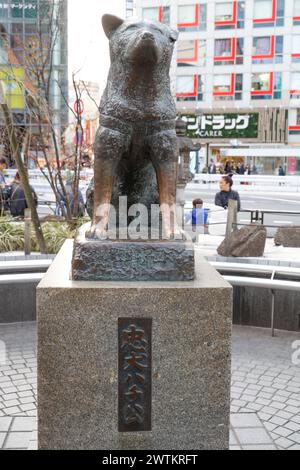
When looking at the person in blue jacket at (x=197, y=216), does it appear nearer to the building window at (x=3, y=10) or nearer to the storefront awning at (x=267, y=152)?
the storefront awning at (x=267, y=152)

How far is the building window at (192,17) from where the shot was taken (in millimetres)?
36688

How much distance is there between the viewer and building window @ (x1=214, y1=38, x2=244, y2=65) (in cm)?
3669

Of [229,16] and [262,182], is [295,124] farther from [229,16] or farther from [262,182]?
[262,182]

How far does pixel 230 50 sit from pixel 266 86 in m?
3.47

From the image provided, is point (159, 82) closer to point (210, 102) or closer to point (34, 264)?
point (34, 264)

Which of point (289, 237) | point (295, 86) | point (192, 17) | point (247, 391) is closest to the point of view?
point (247, 391)

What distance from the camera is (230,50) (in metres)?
36.8

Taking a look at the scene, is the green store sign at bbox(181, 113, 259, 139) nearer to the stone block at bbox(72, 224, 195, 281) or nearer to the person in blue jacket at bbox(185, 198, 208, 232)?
the person in blue jacket at bbox(185, 198, 208, 232)

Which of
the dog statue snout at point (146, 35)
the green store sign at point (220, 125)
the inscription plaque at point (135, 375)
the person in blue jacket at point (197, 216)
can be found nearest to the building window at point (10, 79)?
the person in blue jacket at point (197, 216)

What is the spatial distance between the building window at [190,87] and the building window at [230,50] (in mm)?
1851

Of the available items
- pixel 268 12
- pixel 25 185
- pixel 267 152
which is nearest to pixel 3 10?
pixel 267 152

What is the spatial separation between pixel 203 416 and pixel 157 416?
0.81 feet

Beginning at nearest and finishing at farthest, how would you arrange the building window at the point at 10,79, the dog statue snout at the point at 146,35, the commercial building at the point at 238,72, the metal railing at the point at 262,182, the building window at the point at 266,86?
the dog statue snout at the point at 146,35, the building window at the point at 10,79, the metal railing at the point at 262,182, the commercial building at the point at 238,72, the building window at the point at 266,86

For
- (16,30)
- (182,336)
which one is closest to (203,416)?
(182,336)
